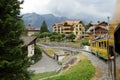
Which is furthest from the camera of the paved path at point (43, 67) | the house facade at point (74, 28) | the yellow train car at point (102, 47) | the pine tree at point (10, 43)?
the house facade at point (74, 28)

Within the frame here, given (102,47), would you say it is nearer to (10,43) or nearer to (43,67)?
(10,43)

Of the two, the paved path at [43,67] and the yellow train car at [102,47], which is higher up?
the yellow train car at [102,47]

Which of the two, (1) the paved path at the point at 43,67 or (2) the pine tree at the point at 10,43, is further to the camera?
(1) the paved path at the point at 43,67

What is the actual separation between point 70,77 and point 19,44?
19.7 feet

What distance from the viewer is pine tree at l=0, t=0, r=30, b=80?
594 inches

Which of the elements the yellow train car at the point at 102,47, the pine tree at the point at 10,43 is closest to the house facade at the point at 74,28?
the yellow train car at the point at 102,47

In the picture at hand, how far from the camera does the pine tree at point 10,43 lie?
15.1 meters

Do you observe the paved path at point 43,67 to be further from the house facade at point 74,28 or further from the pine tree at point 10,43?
the house facade at point 74,28

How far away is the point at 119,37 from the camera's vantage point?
305 cm

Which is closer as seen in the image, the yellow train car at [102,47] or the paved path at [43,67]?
the yellow train car at [102,47]

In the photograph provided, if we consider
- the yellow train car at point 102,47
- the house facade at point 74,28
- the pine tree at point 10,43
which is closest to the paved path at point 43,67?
the yellow train car at point 102,47

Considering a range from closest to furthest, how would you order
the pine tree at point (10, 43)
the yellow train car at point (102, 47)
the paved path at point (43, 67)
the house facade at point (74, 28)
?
the pine tree at point (10, 43) → the yellow train car at point (102, 47) → the paved path at point (43, 67) → the house facade at point (74, 28)

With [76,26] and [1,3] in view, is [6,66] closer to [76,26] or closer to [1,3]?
[1,3]

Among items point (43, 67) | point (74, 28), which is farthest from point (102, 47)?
point (74, 28)
